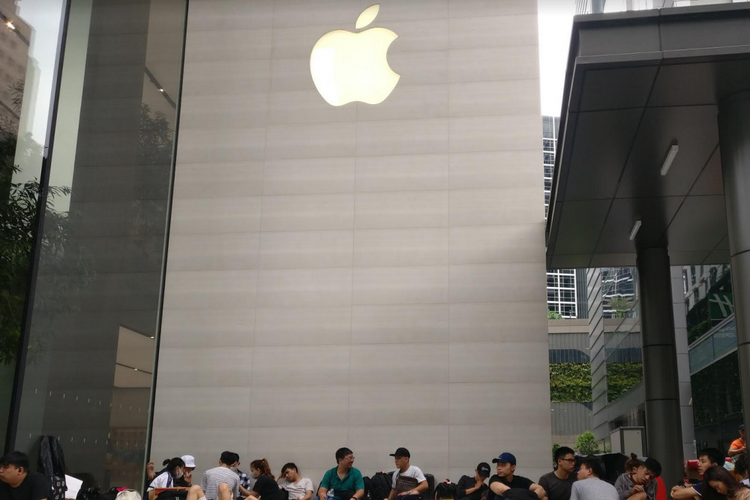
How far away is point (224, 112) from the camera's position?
15.7m

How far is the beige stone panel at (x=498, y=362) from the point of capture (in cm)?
1380

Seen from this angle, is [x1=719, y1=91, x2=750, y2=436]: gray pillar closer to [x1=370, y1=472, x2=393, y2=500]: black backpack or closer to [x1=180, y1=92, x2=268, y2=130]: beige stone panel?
[x1=370, y1=472, x2=393, y2=500]: black backpack

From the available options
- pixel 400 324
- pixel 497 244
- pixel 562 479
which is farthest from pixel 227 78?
pixel 562 479

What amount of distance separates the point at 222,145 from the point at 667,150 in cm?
860

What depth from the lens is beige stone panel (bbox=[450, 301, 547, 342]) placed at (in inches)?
550

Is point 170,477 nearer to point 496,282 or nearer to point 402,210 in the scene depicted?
point 402,210

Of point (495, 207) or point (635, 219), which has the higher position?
point (495, 207)

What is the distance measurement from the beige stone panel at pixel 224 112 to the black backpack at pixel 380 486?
717 cm

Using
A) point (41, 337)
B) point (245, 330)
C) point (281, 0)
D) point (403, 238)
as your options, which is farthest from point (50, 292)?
point (281, 0)

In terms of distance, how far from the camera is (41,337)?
8.08 meters

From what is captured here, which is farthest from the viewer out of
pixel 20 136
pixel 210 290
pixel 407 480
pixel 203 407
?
pixel 210 290

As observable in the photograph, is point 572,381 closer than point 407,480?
No

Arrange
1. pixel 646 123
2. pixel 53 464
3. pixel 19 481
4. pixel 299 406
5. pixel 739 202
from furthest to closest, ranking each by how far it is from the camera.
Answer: pixel 299 406 → pixel 646 123 → pixel 739 202 → pixel 53 464 → pixel 19 481

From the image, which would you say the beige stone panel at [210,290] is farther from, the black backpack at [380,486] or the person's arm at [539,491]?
the person's arm at [539,491]
